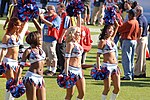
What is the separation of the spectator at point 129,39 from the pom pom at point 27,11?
4.59 metres

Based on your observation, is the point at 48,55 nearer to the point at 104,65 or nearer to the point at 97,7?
the point at 104,65

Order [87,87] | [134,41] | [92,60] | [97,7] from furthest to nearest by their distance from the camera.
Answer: [97,7], [92,60], [134,41], [87,87]

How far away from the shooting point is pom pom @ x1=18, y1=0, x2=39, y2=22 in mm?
8336

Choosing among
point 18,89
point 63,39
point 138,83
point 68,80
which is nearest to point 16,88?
point 18,89

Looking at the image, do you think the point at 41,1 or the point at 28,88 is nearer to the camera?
the point at 28,88

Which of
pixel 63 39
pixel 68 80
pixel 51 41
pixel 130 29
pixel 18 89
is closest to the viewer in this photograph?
pixel 18 89

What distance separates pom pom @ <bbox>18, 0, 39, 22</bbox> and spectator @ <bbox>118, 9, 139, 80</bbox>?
15.1ft

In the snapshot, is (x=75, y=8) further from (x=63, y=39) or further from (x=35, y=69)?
(x=63, y=39)

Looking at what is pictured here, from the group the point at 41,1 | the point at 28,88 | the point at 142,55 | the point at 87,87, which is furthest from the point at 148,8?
the point at 28,88

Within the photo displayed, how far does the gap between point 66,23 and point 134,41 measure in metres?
1.66

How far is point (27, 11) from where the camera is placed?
8336 mm

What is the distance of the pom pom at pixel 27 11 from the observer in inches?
328

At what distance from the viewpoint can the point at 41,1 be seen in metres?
28.3

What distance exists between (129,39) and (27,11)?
4922mm
